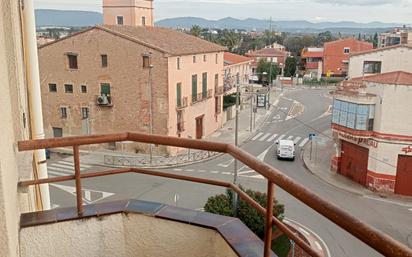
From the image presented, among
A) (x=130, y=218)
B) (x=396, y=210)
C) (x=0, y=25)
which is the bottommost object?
(x=396, y=210)

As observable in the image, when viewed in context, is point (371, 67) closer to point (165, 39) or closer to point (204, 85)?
point (204, 85)

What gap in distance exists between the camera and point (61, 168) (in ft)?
80.2

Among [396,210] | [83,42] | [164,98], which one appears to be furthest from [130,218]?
[83,42]

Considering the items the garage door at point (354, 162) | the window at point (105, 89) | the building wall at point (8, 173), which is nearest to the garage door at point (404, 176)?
the garage door at point (354, 162)

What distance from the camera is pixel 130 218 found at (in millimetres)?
3613

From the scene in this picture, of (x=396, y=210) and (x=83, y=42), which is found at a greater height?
(x=83, y=42)

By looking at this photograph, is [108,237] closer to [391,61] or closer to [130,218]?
[130,218]

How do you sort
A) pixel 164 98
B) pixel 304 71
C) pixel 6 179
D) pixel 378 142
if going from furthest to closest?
→ pixel 304 71
pixel 164 98
pixel 378 142
pixel 6 179

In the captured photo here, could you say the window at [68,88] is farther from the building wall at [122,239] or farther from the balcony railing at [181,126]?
the building wall at [122,239]

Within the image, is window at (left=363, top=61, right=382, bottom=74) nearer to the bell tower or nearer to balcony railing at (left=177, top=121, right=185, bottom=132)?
balcony railing at (left=177, top=121, right=185, bottom=132)

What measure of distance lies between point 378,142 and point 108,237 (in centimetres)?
2014

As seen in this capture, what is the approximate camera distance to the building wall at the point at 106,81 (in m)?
25.6

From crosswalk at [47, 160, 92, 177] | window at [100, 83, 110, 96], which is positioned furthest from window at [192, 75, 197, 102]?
crosswalk at [47, 160, 92, 177]

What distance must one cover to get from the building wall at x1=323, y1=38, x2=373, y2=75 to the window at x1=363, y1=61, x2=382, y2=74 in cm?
3714
